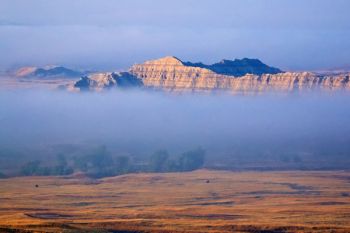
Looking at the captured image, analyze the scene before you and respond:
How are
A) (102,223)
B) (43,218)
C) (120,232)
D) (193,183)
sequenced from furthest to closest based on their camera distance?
(193,183)
(43,218)
(102,223)
(120,232)

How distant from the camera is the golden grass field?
116438mm

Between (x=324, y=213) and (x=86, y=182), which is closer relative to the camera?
(x=324, y=213)

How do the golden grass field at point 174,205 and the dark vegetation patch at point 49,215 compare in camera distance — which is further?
the dark vegetation patch at point 49,215

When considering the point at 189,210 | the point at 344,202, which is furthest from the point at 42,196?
the point at 344,202

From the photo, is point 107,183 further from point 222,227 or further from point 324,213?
point 222,227

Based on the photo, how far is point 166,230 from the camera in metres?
112

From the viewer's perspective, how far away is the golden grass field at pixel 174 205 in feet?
382

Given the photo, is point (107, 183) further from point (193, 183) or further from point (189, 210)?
point (189, 210)

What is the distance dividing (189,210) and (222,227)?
89.0 ft

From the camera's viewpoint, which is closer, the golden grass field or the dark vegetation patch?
the golden grass field

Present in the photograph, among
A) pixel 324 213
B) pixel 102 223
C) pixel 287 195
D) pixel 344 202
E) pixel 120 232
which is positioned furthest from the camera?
pixel 287 195

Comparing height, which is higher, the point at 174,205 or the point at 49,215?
the point at 49,215

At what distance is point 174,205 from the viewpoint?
499ft

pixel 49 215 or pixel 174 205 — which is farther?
pixel 174 205
